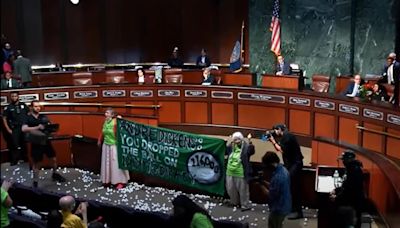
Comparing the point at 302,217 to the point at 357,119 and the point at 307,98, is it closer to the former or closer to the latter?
the point at 357,119

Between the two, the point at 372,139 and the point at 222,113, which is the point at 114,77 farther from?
the point at 372,139

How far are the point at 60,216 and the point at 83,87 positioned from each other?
8.36 meters

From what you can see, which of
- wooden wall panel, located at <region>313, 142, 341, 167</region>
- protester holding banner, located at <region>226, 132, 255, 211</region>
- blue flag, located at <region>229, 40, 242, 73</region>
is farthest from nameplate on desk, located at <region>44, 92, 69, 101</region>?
wooden wall panel, located at <region>313, 142, 341, 167</region>

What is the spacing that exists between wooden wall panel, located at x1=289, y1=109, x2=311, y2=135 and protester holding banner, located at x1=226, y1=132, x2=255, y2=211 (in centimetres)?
426

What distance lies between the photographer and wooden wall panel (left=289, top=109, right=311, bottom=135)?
13.1m

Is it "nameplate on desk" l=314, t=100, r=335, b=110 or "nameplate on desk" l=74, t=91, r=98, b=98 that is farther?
"nameplate on desk" l=74, t=91, r=98, b=98

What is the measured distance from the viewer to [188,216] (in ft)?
17.7

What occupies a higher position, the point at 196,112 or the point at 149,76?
the point at 149,76

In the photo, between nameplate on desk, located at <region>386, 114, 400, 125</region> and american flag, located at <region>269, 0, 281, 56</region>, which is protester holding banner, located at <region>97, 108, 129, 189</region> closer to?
nameplate on desk, located at <region>386, 114, 400, 125</region>

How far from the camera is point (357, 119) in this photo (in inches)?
464

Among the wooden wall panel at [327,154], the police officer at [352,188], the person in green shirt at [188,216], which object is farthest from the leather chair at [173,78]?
the person in green shirt at [188,216]

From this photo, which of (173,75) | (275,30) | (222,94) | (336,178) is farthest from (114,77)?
(336,178)

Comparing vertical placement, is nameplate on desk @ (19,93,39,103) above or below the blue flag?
below

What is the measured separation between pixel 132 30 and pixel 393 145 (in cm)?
1108
